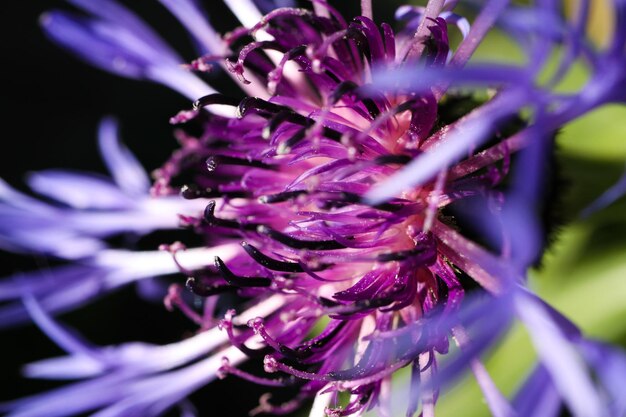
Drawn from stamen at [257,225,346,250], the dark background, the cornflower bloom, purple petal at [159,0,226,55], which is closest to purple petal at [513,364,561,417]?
the cornflower bloom

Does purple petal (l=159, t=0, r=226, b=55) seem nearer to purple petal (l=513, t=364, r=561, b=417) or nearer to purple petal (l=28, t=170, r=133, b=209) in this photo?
purple petal (l=28, t=170, r=133, b=209)

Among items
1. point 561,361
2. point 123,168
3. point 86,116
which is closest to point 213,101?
point 123,168

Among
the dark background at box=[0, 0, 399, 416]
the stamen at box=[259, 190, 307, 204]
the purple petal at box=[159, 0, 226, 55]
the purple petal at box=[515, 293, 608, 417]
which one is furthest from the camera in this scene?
the dark background at box=[0, 0, 399, 416]

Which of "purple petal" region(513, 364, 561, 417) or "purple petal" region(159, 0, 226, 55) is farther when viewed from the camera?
"purple petal" region(159, 0, 226, 55)

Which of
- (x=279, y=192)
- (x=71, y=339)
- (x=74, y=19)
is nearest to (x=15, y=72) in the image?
(x=74, y=19)

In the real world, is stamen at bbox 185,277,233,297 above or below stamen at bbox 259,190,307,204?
below

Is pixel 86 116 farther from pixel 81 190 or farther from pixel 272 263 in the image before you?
pixel 272 263

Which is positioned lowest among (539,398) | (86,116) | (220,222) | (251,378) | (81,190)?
(539,398)

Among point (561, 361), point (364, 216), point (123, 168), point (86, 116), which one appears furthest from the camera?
point (86, 116)
